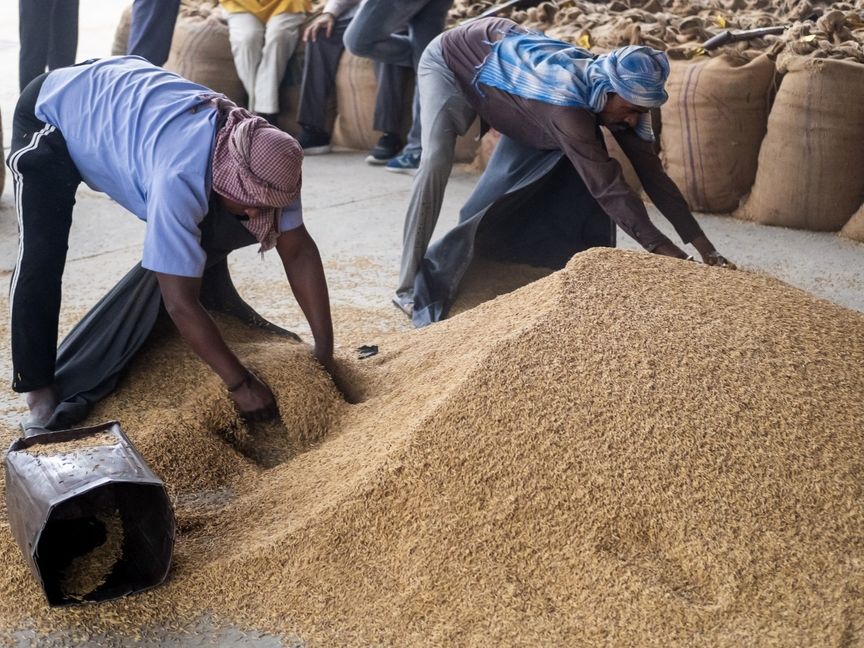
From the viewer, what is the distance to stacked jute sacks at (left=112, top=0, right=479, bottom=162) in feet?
16.8

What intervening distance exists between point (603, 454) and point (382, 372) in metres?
0.77

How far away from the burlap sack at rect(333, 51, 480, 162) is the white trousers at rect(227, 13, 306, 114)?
11.6 inches

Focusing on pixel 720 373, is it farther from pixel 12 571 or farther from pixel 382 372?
pixel 12 571

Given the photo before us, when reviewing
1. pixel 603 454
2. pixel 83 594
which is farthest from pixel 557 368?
pixel 83 594

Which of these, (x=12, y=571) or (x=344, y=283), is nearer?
(x=12, y=571)

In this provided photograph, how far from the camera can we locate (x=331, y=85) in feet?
16.9

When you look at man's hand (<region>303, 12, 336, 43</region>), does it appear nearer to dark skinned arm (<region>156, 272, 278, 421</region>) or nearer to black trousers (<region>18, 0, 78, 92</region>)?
black trousers (<region>18, 0, 78, 92</region>)

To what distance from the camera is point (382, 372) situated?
7.84ft

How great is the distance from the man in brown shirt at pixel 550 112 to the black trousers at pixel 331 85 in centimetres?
182

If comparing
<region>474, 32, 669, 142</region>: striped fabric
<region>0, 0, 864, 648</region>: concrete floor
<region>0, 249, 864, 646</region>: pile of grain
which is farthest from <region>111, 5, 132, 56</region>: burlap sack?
<region>0, 249, 864, 646</region>: pile of grain

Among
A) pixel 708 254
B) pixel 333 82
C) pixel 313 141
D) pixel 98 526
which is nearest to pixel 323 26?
pixel 333 82

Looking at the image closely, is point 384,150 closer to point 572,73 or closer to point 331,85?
point 331,85

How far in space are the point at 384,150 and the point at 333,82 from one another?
46cm

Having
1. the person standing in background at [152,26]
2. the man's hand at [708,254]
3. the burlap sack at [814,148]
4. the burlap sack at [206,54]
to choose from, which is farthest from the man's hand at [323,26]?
→ the man's hand at [708,254]
